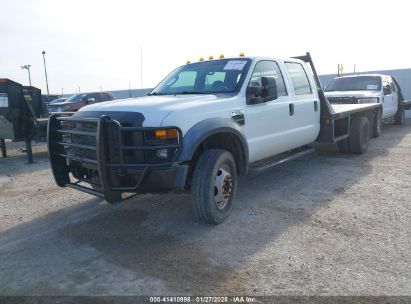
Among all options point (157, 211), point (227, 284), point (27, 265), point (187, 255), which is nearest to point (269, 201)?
point (157, 211)

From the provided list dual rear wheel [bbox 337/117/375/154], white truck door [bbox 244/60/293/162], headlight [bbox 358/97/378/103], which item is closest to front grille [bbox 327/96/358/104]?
headlight [bbox 358/97/378/103]

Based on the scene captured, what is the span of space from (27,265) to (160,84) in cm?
320

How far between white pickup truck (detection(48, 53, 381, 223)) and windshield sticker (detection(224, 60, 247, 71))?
0.05ft

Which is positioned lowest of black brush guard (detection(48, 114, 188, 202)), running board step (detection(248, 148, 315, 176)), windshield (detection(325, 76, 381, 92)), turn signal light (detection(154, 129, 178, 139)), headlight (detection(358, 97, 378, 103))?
running board step (detection(248, 148, 315, 176))

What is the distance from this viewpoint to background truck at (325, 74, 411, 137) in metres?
9.66

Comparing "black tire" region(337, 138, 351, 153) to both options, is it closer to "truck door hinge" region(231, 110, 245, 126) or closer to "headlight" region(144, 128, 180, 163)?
"truck door hinge" region(231, 110, 245, 126)

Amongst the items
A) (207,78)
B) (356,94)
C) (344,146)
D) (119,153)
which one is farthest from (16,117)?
(356,94)

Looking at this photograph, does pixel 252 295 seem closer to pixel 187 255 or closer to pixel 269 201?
pixel 187 255

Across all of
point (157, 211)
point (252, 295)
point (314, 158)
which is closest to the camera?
point (252, 295)

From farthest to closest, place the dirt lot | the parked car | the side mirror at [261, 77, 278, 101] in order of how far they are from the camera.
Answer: the parked car < the side mirror at [261, 77, 278, 101] < the dirt lot

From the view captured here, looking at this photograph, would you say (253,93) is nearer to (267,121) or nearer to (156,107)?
(267,121)

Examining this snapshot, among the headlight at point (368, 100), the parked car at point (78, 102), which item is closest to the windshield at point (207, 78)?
the headlight at point (368, 100)

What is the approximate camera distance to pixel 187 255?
3.46 metres

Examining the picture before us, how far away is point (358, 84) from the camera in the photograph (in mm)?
10914
